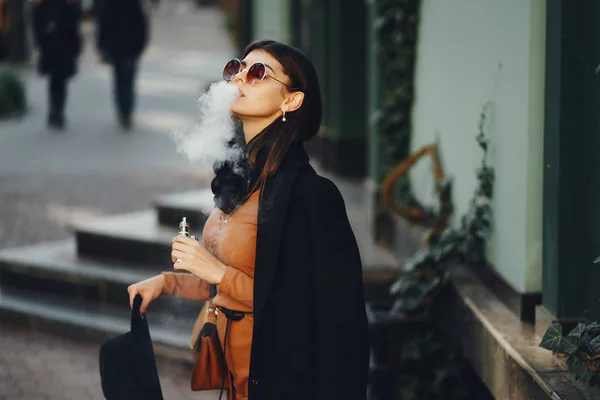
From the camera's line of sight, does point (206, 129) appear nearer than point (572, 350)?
Yes

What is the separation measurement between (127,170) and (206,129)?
25.1 ft

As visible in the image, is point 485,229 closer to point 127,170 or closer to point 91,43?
point 127,170

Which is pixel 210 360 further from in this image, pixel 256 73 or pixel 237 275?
pixel 256 73

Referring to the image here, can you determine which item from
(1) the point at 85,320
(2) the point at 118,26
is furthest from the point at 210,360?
(2) the point at 118,26

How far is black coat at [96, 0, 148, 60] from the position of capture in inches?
493

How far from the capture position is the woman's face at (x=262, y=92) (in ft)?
10.4

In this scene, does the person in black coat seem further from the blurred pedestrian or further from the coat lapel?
the coat lapel

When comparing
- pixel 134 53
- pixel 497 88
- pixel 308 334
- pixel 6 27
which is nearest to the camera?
pixel 308 334

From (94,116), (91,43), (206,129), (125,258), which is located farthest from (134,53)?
(91,43)

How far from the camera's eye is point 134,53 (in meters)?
12.6

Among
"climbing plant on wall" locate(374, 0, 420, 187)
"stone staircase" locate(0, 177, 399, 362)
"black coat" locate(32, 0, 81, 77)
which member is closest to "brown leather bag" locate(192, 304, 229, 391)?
"stone staircase" locate(0, 177, 399, 362)

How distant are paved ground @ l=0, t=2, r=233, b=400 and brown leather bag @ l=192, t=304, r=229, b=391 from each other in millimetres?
2139

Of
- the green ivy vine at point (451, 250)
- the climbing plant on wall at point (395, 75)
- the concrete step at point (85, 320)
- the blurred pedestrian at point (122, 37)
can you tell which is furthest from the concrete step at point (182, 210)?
the blurred pedestrian at point (122, 37)

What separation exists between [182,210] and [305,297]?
157 inches
